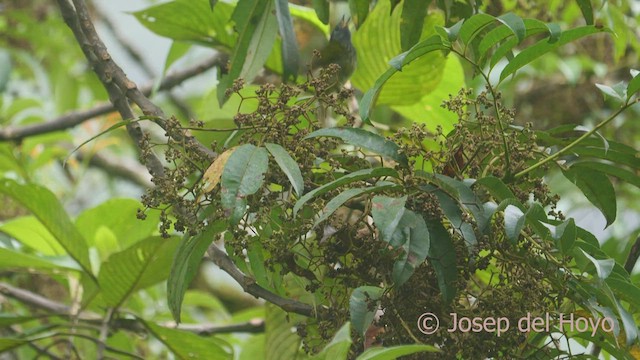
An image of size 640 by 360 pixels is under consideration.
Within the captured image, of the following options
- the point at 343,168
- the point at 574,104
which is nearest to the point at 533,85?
the point at 574,104

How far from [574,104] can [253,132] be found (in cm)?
193

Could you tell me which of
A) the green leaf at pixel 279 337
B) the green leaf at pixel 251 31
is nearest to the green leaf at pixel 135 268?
the green leaf at pixel 279 337

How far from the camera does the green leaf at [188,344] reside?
131cm

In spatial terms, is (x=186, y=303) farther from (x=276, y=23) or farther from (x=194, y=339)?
(x=276, y=23)

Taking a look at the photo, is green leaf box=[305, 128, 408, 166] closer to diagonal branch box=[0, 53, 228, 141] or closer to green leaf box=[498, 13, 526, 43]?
green leaf box=[498, 13, 526, 43]

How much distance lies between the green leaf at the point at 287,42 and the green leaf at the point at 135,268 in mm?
352

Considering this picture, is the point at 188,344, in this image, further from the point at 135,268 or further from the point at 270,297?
the point at 270,297

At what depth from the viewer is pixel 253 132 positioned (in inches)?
35.9

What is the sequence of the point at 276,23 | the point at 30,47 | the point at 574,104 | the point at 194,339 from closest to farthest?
1. the point at 276,23
2. the point at 194,339
3. the point at 574,104
4. the point at 30,47

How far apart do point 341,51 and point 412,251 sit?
0.45 meters

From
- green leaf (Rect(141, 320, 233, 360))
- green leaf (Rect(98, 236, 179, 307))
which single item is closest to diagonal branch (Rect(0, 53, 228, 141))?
green leaf (Rect(98, 236, 179, 307))

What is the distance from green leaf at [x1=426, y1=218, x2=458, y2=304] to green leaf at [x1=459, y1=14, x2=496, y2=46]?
7.2 inches

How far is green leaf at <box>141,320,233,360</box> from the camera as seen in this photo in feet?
4.29

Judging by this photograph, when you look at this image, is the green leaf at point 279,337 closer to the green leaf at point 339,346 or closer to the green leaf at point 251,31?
the green leaf at point 251,31
